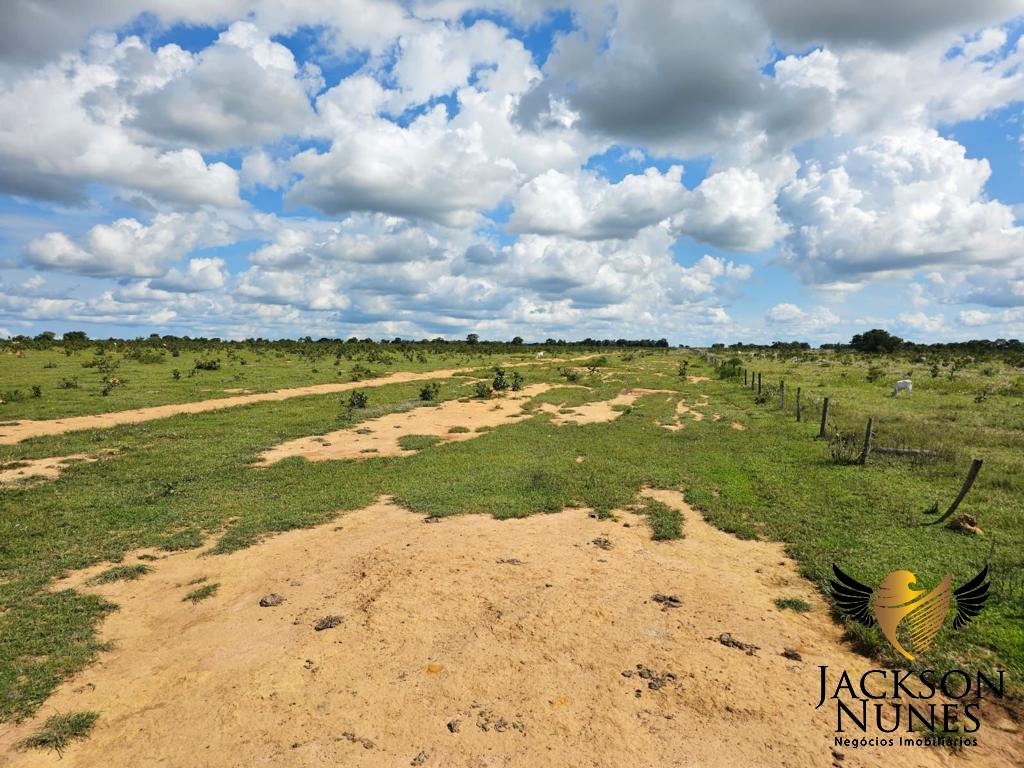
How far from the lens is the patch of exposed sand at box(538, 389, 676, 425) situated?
26.2m

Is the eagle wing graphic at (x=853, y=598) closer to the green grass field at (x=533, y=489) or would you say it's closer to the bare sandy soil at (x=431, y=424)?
the green grass field at (x=533, y=489)

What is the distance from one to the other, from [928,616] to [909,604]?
291 millimetres

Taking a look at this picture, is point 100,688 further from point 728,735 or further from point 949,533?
point 949,533

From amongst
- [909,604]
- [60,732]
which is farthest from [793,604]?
[60,732]

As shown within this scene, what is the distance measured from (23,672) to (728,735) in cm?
846

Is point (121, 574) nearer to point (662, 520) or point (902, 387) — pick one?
point (662, 520)

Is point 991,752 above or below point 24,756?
above

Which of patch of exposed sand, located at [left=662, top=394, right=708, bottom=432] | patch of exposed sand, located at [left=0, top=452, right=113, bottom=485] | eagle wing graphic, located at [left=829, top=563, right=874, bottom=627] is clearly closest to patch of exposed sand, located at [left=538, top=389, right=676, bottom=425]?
patch of exposed sand, located at [left=662, top=394, right=708, bottom=432]

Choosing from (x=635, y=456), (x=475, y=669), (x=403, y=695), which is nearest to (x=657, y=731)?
(x=475, y=669)

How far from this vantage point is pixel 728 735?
5434mm

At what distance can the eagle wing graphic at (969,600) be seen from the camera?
730 centimetres

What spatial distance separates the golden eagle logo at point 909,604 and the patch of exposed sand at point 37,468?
19.5 m

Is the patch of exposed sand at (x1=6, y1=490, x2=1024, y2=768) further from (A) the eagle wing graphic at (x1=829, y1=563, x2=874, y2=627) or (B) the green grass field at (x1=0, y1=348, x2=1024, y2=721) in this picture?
(B) the green grass field at (x1=0, y1=348, x2=1024, y2=721)

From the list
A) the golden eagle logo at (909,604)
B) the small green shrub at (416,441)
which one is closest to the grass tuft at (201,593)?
the golden eagle logo at (909,604)
